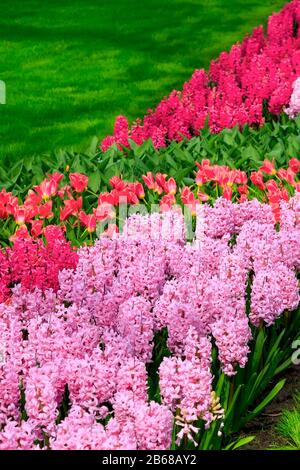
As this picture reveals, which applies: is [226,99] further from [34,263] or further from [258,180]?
[34,263]

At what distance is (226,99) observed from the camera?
9617 millimetres

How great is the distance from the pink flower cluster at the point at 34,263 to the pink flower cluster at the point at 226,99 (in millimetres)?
3473

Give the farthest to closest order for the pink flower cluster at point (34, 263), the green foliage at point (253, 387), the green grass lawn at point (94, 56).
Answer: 1. the green grass lawn at point (94, 56)
2. the pink flower cluster at point (34, 263)
3. the green foliage at point (253, 387)

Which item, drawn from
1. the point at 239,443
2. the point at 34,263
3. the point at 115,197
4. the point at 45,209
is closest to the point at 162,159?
the point at 115,197

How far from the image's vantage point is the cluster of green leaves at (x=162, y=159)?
7.43 meters

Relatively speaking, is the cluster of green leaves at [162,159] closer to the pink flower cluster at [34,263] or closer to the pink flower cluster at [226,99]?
the pink flower cluster at [226,99]

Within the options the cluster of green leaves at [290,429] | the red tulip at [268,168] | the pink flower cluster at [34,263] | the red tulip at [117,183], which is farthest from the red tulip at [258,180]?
the cluster of green leaves at [290,429]

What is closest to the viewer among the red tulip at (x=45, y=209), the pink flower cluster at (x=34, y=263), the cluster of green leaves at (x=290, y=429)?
the cluster of green leaves at (x=290, y=429)

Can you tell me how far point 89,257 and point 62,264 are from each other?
160mm

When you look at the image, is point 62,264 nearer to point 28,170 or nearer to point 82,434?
point 82,434

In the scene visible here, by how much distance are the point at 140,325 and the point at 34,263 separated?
1.06m

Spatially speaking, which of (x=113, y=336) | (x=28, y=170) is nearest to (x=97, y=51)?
(x=28, y=170)

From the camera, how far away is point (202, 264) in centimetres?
532

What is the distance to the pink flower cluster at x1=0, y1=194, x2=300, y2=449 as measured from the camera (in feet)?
12.0
